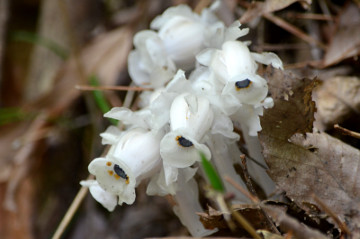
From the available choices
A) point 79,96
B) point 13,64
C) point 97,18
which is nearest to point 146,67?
point 79,96

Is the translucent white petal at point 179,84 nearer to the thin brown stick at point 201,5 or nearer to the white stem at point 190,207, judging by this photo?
the white stem at point 190,207

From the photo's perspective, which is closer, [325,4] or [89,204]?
[325,4]

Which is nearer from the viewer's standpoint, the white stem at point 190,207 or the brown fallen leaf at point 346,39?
the white stem at point 190,207

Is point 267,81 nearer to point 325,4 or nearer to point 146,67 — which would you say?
point 146,67

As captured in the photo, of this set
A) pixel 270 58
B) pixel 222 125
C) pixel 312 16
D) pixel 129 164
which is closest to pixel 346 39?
pixel 312 16

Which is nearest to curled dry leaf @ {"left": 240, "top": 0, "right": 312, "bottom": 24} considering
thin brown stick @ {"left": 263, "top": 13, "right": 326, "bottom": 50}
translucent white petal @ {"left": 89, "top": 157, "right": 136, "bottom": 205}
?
thin brown stick @ {"left": 263, "top": 13, "right": 326, "bottom": 50}

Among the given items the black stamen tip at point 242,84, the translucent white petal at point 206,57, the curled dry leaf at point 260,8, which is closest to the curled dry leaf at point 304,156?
Answer: the black stamen tip at point 242,84
